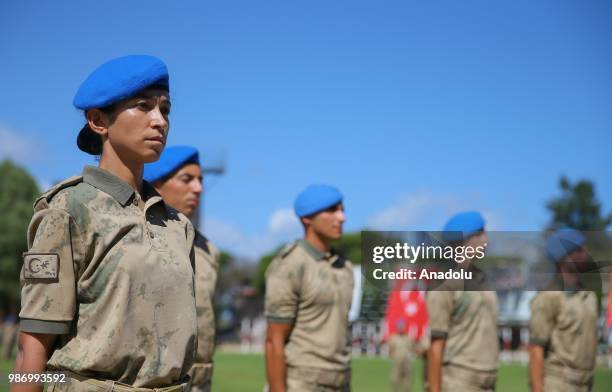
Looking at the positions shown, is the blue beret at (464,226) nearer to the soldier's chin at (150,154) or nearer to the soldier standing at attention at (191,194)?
the soldier standing at attention at (191,194)

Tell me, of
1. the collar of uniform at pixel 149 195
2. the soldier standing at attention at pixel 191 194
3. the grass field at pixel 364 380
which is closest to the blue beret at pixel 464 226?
the soldier standing at attention at pixel 191 194

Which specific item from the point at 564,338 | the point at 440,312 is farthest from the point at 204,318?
the point at 564,338

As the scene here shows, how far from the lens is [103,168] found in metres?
3.16

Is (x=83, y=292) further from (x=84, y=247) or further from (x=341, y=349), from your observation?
(x=341, y=349)

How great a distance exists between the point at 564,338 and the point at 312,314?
2531mm

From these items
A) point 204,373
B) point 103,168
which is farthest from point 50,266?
point 204,373

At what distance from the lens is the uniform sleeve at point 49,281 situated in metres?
2.73

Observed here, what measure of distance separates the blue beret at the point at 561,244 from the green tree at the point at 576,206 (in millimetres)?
71854

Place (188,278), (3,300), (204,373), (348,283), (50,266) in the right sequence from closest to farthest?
(50,266)
(188,278)
(204,373)
(348,283)
(3,300)

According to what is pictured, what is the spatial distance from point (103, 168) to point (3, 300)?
1983 inches

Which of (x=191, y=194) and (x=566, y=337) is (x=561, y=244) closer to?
Answer: (x=566, y=337)

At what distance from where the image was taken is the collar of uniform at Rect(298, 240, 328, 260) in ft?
21.4

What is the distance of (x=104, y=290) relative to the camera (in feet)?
9.30

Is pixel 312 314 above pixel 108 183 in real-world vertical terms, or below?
below
